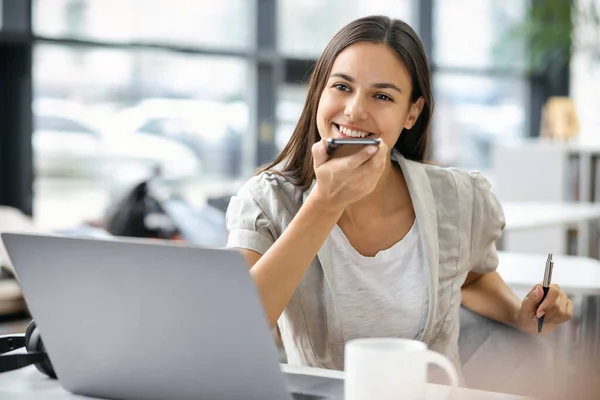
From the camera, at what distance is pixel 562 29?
6.57m

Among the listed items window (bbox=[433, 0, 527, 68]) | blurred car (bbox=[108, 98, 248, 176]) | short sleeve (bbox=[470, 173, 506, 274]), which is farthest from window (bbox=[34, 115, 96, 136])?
short sleeve (bbox=[470, 173, 506, 274])

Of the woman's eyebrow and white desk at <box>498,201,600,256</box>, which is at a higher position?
the woman's eyebrow

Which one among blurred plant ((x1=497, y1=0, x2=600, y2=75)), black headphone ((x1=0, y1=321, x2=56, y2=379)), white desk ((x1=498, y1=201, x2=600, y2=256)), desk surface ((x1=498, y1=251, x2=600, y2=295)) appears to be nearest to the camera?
black headphone ((x1=0, y1=321, x2=56, y2=379))

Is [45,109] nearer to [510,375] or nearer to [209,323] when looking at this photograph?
[510,375]

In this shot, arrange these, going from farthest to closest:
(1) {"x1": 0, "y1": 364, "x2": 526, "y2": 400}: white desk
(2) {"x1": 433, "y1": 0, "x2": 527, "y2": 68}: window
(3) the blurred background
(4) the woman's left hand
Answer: (2) {"x1": 433, "y1": 0, "x2": 527, "y2": 68}: window
(3) the blurred background
(4) the woman's left hand
(1) {"x1": 0, "y1": 364, "x2": 526, "y2": 400}: white desk

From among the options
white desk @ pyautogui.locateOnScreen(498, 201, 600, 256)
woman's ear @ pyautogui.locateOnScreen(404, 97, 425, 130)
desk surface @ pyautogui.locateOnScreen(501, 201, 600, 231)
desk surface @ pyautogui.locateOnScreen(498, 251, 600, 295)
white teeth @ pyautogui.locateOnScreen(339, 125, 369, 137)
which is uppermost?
woman's ear @ pyautogui.locateOnScreen(404, 97, 425, 130)

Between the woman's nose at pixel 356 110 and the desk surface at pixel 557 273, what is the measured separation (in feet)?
2.64

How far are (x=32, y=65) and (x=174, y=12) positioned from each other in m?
1.05

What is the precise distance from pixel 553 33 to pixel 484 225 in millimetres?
5443

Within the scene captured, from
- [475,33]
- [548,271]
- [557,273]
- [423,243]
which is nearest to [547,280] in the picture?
[548,271]

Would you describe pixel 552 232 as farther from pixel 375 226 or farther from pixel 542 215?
pixel 375 226

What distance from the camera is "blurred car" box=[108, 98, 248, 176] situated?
18.5 feet

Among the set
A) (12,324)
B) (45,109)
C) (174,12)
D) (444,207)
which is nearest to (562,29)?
(174,12)

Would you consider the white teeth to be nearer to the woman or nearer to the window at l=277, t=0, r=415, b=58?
the woman
